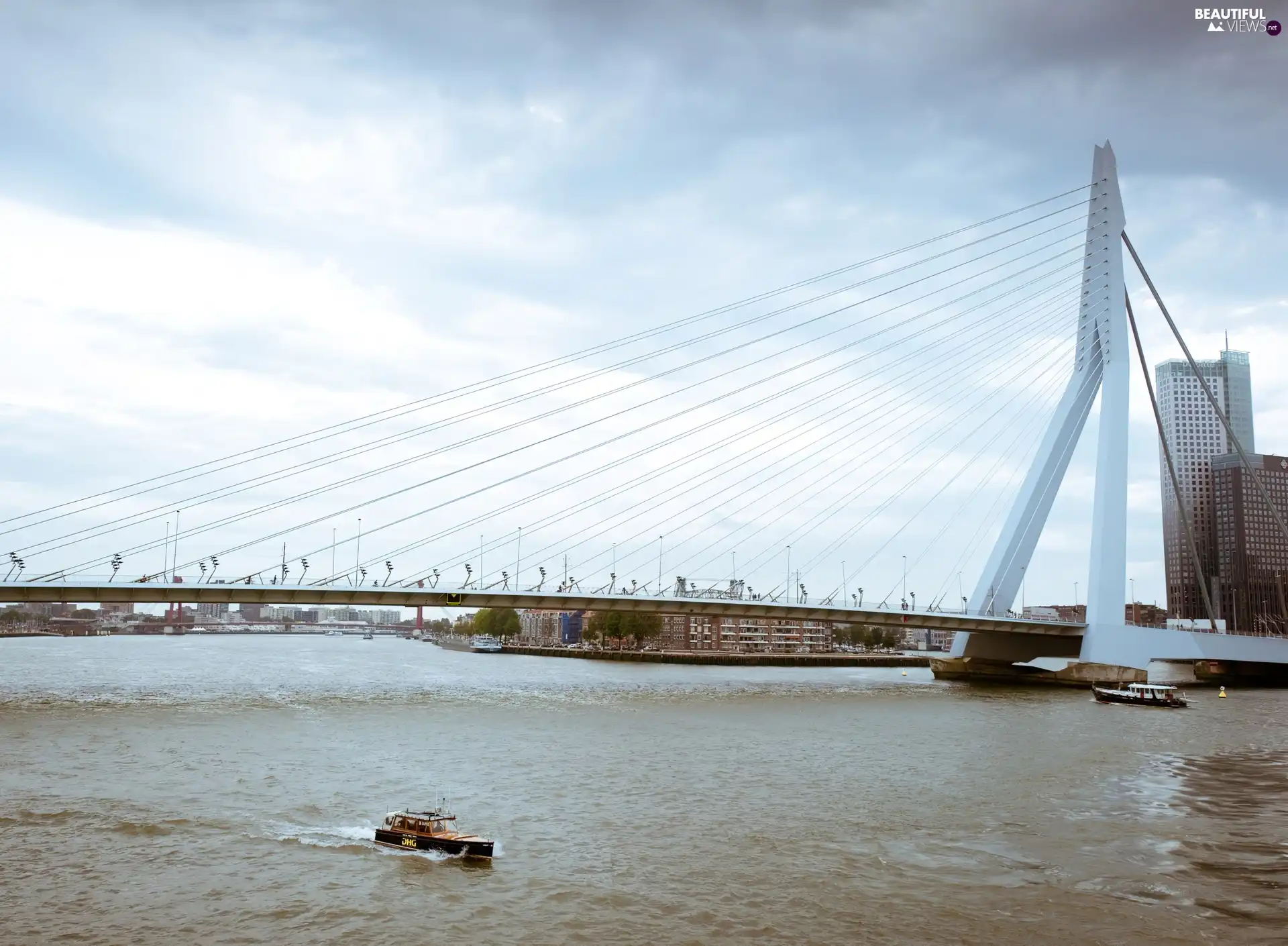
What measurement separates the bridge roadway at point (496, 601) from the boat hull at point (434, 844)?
2241 cm

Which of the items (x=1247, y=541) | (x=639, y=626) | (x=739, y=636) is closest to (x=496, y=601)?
(x=639, y=626)

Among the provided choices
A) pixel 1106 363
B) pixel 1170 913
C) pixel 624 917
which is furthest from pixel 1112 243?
pixel 624 917

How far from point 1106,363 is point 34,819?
44960 mm

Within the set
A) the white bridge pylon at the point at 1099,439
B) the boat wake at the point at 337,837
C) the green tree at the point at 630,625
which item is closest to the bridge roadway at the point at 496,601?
the white bridge pylon at the point at 1099,439

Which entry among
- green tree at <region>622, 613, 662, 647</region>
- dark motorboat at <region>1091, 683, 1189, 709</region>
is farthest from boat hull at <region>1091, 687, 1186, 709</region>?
green tree at <region>622, 613, 662, 647</region>

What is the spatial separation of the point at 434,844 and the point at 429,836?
15 centimetres

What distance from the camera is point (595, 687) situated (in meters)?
48.8

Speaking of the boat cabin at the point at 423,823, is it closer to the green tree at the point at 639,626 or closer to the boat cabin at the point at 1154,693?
the boat cabin at the point at 1154,693

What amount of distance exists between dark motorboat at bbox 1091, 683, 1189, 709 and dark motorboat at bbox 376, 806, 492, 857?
114ft

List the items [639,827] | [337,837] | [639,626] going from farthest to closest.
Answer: [639,626] < [639,827] < [337,837]

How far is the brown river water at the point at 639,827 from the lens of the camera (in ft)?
38.2

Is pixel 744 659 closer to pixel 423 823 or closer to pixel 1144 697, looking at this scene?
pixel 1144 697

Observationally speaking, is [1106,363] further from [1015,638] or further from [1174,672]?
[1174,672]

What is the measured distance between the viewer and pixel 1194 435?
5994 inches
